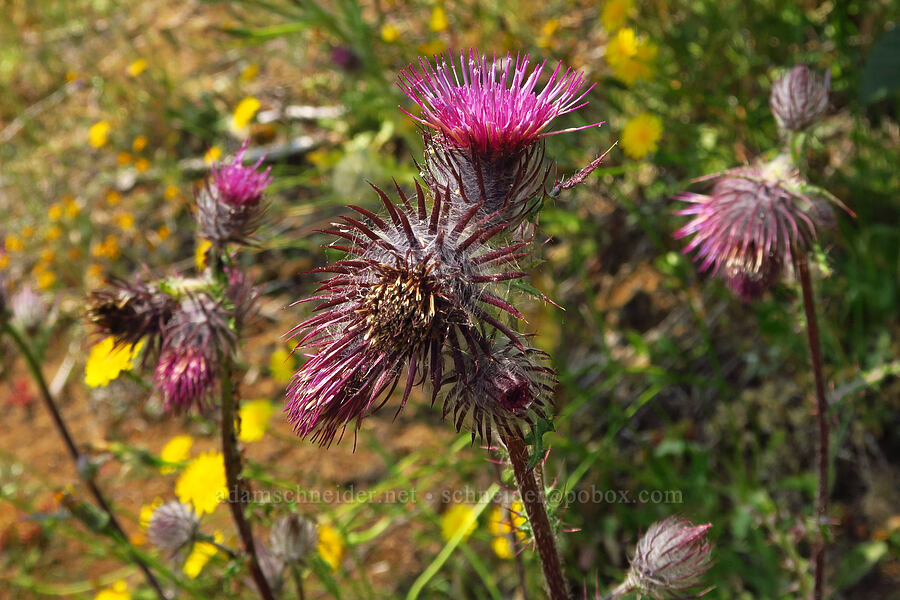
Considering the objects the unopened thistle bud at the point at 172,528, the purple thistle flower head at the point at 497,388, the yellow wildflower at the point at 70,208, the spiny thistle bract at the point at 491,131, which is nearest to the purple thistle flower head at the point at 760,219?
the spiny thistle bract at the point at 491,131

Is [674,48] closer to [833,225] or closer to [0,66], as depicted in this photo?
[833,225]

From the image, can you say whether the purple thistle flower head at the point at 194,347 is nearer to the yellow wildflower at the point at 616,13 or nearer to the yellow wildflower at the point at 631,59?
the yellow wildflower at the point at 631,59

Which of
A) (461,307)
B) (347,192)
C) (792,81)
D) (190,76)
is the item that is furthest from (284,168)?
(461,307)

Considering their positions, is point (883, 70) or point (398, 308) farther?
point (883, 70)

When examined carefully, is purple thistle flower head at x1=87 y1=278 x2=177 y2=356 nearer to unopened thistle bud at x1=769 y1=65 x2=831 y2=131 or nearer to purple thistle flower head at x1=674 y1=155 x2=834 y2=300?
purple thistle flower head at x1=674 y1=155 x2=834 y2=300

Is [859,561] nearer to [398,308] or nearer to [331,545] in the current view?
[331,545]

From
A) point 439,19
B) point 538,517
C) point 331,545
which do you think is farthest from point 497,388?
point 439,19
